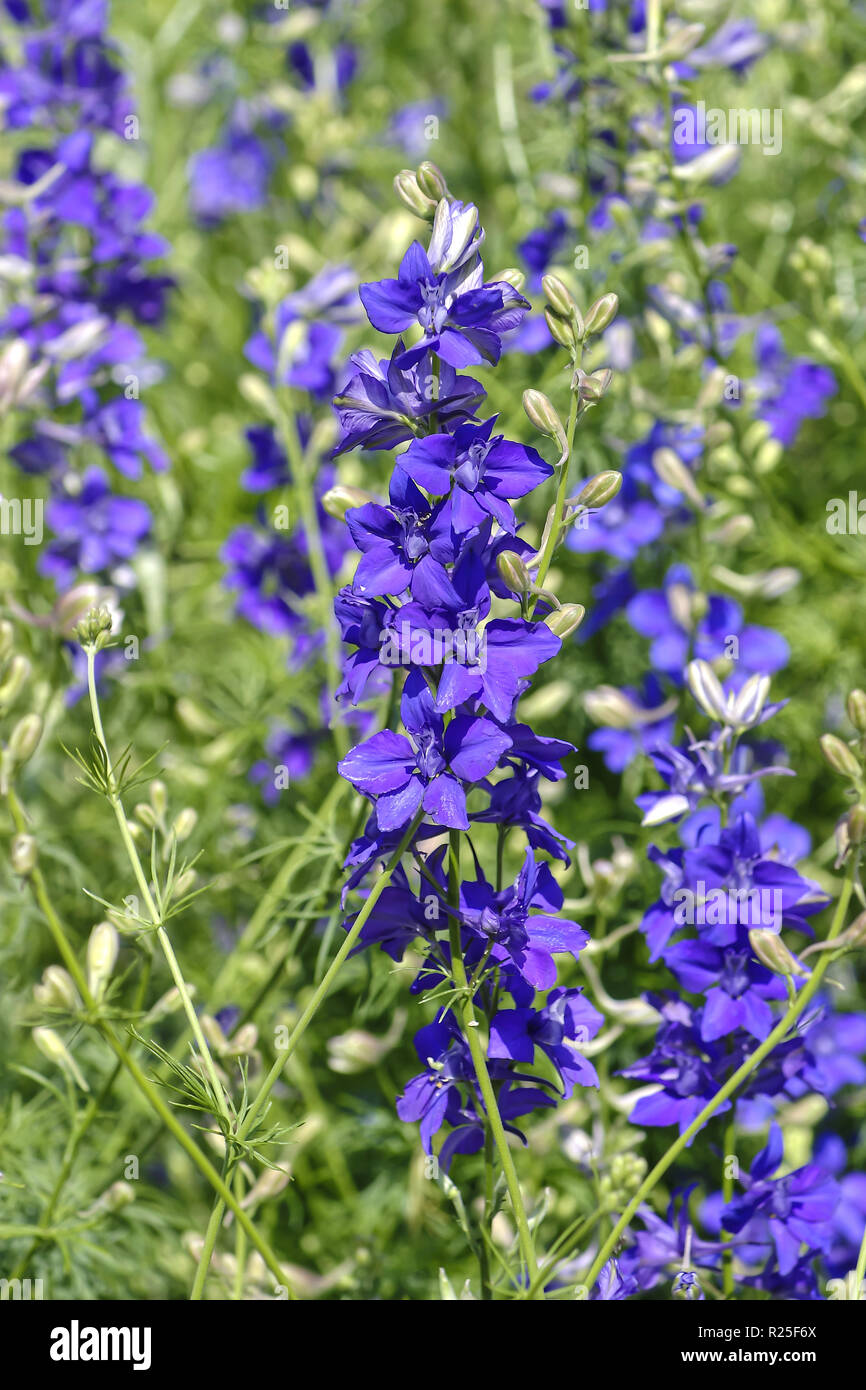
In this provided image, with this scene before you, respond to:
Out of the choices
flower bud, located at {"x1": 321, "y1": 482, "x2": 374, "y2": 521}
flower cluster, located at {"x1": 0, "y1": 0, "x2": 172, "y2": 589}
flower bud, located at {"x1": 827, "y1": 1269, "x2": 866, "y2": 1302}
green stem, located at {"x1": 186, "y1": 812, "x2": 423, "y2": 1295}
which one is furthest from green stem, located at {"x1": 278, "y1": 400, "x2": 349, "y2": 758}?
flower bud, located at {"x1": 827, "y1": 1269, "x2": 866, "y2": 1302}

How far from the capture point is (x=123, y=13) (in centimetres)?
327

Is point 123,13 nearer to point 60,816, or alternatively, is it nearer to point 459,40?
point 459,40

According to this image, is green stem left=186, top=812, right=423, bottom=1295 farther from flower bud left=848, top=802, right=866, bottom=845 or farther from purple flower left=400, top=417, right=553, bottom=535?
flower bud left=848, top=802, right=866, bottom=845

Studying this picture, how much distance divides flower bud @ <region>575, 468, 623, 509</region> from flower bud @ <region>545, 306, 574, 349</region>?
0.12 m

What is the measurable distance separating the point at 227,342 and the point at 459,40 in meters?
0.80

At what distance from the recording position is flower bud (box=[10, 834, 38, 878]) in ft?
4.33

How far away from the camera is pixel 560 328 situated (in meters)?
1.20

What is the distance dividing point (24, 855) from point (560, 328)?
709mm

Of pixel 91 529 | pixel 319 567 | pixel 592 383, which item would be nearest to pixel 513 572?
pixel 592 383

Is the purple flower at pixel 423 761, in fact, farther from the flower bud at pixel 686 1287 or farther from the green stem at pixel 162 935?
the flower bud at pixel 686 1287

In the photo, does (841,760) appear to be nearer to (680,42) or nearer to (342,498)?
(342,498)

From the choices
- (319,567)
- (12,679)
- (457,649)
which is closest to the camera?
(457,649)

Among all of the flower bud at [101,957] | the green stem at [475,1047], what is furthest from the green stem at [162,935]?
the green stem at [475,1047]

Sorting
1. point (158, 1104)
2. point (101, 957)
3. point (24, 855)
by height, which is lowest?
point (158, 1104)
